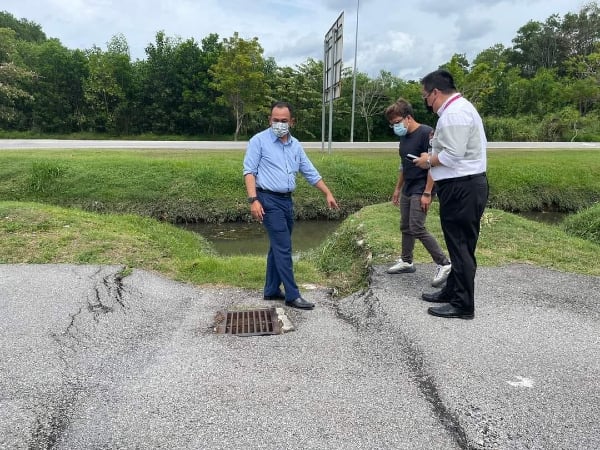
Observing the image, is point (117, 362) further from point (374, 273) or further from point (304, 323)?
point (374, 273)

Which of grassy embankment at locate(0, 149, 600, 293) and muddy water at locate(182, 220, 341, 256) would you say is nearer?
grassy embankment at locate(0, 149, 600, 293)

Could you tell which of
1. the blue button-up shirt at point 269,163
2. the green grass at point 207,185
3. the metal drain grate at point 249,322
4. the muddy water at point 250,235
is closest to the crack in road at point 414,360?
the metal drain grate at point 249,322

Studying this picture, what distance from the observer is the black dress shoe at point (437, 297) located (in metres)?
4.38

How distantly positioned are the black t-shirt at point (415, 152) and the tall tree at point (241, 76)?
25845 mm

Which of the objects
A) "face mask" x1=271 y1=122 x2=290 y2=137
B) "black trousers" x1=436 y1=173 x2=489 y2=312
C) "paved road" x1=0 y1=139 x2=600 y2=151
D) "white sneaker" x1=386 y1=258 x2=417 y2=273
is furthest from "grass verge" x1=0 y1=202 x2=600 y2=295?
"paved road" x1=0 y1=139 x2=600 y2=151

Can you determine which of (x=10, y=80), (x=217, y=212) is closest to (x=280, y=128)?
(x=217, y=212)

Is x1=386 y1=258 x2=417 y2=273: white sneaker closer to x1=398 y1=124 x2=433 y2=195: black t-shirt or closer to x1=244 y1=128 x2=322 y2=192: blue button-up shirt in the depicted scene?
x1=398 y1=124 x2=433 y2=195: black t-shirt

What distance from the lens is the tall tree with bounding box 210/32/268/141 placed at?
95.7ft

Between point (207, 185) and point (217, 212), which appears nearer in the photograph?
point (217, 212)

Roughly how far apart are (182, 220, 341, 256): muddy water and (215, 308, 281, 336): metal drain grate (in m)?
4.94

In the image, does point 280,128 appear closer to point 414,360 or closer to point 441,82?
point 441,82

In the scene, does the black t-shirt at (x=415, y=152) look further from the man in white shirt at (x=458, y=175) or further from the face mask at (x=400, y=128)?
the man in white shirt at (x=458, y=175)

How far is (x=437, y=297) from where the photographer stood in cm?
442

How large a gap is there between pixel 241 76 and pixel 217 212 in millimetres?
19377
